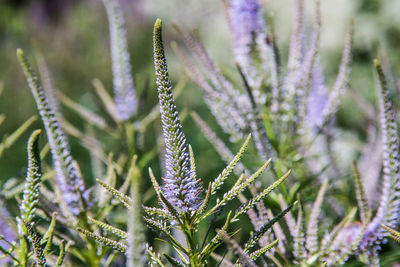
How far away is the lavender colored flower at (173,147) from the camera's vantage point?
1.03ft

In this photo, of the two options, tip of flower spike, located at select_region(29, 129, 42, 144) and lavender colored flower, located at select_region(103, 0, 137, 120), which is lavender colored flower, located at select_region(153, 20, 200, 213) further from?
lavender colored flower, located at select_region(103, 0, 137, 120)

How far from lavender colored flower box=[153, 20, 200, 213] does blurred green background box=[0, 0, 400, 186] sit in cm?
46

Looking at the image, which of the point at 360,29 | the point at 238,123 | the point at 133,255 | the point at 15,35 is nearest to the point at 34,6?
the point at 15,35

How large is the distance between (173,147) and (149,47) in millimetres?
2707

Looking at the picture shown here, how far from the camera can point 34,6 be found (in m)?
3.60

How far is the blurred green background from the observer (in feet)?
5.17

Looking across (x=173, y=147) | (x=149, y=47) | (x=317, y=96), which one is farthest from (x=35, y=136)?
(x=149, y=47)

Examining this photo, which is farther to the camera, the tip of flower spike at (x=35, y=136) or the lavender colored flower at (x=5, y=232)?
the lavender colored flower at (x=5, y=232)

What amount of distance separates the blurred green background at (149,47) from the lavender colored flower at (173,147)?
0.46 m

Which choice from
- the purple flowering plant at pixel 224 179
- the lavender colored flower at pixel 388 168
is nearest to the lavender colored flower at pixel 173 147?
the purple flowering plant at pixel 224 179

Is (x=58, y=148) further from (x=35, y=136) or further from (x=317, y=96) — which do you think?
(x=317, y=96)

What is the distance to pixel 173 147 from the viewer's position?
331mm

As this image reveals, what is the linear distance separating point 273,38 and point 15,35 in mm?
2591

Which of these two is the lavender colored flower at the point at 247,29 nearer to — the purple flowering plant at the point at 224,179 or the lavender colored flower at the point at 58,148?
the purple flowering plant at the point at 224,179
